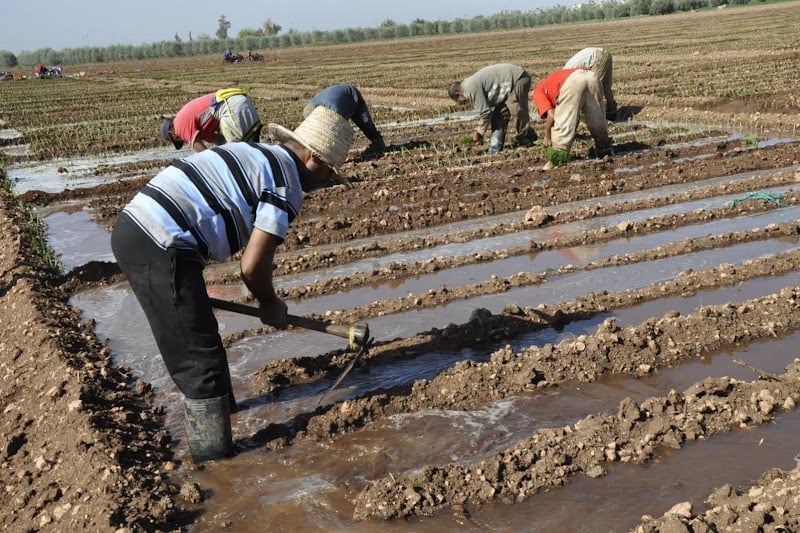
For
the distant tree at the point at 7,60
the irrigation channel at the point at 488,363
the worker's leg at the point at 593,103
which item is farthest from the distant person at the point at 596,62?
the distant tree at the point at 7,60

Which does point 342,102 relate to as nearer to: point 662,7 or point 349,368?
point 349,368

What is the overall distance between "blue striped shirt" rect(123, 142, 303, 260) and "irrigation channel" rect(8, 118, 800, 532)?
1.09 metres

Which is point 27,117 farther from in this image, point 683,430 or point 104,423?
point 683,430

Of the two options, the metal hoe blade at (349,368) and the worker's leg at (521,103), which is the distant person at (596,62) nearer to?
the worker's leg at (521,103)

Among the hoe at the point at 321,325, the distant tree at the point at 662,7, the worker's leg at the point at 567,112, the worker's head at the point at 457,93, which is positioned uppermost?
the distant tree at the point at 662,7

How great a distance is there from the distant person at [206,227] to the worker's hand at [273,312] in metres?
0.03

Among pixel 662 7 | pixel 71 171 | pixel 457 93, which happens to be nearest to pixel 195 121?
pixel 457 93

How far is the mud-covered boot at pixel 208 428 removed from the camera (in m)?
3.57

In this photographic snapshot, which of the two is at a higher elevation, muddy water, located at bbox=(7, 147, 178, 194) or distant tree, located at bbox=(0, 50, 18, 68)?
distant tree, located at bbox=(0, 50, 18, 68)

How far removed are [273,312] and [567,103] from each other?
6.82 meters

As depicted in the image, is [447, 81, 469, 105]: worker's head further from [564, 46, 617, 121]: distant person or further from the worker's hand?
the worker's hand

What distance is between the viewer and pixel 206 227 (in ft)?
11.3

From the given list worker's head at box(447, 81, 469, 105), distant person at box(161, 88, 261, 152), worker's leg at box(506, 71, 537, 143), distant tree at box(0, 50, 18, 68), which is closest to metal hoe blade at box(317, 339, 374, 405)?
distant person at box(161, 88, 261, 152)

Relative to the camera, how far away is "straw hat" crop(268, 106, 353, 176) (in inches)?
135
